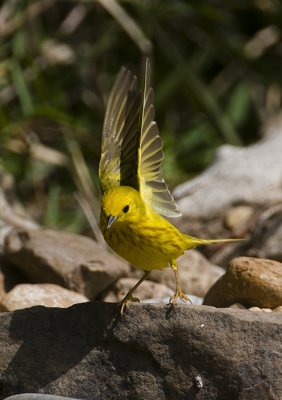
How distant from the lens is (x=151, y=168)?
4297mm

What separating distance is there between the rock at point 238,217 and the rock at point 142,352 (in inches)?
92.1

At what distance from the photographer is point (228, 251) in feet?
19.2

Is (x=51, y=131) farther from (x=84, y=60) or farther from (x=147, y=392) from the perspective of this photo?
(x=147, y=392)

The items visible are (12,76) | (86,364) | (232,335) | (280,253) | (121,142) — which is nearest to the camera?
(232,335)

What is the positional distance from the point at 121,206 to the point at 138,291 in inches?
44.1

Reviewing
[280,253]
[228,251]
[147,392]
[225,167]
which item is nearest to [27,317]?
[147,392]

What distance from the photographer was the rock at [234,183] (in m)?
6.14

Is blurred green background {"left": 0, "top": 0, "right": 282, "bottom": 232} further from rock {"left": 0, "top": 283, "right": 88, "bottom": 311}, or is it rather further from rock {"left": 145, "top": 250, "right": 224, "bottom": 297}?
rock {"left": 0, "top": 283, "right": 88, "bottom": 311}

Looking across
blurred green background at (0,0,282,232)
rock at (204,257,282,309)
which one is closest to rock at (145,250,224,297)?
rock at (204,257,282,309)

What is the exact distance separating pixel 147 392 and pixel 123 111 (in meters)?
1.36

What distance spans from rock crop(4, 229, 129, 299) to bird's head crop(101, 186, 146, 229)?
906 mm

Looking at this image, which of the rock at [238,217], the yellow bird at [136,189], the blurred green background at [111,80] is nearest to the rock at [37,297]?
the yellow bird at [136,189]

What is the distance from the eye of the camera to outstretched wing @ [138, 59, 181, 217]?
413 centimetres

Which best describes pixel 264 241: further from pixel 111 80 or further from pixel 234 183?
pixel 111 80
